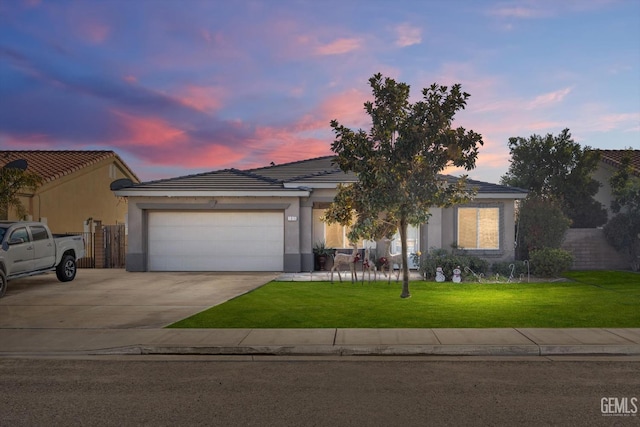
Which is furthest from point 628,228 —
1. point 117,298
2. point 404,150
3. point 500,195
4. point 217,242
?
point 117,298

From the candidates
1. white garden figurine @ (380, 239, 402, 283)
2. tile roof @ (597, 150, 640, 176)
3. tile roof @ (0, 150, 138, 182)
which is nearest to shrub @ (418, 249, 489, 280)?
white garden figurine @ (380, 239, 402, 283)

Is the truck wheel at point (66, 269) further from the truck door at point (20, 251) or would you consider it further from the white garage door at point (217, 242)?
the white garage door at point (217, 242)

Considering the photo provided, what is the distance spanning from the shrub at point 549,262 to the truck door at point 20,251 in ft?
56.5

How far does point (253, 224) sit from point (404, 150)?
1023 centimetres

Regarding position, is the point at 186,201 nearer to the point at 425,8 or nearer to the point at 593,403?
the point at 425,8

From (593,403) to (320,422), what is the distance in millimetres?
3184

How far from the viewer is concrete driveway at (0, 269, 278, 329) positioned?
37.3 feet

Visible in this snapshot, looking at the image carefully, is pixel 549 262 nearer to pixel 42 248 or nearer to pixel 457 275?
pixel 457 275

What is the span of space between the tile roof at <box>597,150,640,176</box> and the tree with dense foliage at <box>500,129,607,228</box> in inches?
80.6

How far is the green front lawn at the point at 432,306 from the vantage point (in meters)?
10.8

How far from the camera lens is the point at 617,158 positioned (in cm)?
3020

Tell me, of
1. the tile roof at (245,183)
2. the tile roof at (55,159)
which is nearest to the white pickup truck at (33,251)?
the tile roof at (245,183)

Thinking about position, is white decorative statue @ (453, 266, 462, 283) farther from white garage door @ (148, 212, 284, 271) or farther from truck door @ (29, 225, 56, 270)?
truck door @ (29, 225, 56, 270)

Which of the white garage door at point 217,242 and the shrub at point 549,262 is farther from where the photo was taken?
the white garage door at point 217,242
